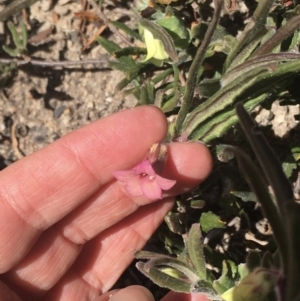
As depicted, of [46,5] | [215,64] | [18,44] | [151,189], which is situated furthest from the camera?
[46,5]

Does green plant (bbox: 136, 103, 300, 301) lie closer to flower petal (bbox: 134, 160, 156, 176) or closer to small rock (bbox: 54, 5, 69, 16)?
flower petal (bbox: 134, 160, 156, 176)

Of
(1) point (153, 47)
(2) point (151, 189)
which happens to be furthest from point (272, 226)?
(1) point (153, 47)

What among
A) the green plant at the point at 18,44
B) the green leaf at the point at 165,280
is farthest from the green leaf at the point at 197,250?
the green plant at the point at 18,44

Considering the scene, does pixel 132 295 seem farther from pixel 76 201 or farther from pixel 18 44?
pixel 18 44

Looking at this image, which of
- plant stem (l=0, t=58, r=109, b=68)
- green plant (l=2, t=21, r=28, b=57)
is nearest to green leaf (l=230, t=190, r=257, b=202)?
plant stem (l=0, t=58, r=109, b=68)

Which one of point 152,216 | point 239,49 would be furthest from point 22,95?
point 239,49
